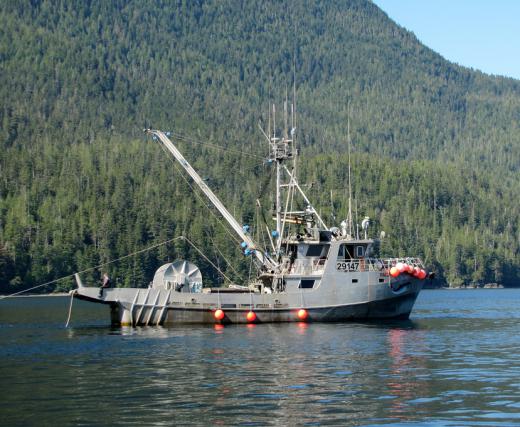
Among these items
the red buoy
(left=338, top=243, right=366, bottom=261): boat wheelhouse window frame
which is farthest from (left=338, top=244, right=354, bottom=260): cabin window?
the red buoy

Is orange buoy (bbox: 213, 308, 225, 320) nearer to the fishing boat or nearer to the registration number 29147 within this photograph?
the fishing boat

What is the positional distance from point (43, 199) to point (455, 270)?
2968 inches

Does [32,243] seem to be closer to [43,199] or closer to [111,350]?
[43,199]

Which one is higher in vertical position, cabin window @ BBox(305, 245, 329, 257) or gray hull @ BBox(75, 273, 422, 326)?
cabin window @ BBox(305, 245, 329, 257)

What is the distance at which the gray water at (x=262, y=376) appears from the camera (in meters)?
28.5

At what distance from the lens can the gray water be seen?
2852cm

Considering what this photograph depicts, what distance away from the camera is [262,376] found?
35688 mm

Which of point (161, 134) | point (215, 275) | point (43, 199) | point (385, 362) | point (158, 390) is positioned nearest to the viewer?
point (158, 390)

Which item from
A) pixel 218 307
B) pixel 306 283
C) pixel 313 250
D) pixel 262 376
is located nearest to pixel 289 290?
pixel 306 283

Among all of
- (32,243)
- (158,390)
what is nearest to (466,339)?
(158,390)

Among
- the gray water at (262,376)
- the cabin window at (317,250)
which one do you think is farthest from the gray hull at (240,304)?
the cabin window at (317,250)

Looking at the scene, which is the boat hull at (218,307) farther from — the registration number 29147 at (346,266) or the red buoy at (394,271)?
the registration number 29147 at (346,266)

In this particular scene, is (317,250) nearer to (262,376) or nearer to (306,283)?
(306,283)

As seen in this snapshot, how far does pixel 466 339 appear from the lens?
5041 cm
